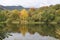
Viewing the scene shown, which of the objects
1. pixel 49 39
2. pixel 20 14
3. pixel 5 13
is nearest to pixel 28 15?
pixel 20 14

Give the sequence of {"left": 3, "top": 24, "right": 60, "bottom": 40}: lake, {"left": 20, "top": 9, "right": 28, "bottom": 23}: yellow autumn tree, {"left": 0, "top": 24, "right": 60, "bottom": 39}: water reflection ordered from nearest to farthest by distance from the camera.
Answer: {"left": 3, "top": 24, "right": 60, "bottom": 40}: lake, {"left": 0, "top": 24, "right": 60, "bottom": 39}: water reflection, {"left": 20, "top": 9, "right": 28, "bottom": 23}: yellow autumn tree

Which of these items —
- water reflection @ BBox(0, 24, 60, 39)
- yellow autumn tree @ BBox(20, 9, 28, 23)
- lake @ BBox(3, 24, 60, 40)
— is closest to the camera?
lake @ BBox(3, 24, 60, 40)

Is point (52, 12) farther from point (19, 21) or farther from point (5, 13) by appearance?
point (5, 13)

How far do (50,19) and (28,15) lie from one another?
5.18 m

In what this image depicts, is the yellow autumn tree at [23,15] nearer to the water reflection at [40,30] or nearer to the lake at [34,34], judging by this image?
the water reflection at [40,30]

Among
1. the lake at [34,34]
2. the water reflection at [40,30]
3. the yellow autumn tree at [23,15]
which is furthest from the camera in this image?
the yellow autumn tree at [23,15]

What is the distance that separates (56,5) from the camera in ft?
116

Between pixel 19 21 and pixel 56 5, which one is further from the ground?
pixel 56 5

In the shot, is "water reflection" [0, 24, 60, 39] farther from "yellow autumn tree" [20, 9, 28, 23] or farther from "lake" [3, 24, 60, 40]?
"yellow autumn tree" [20, 9, 28, 23]

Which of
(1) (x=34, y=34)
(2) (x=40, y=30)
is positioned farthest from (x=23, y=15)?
(1) (x=34, y=34)

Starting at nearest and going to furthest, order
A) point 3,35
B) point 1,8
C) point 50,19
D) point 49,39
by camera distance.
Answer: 1. point 3,35
2. point 49,39
3. point 50,19
4. point 1,8

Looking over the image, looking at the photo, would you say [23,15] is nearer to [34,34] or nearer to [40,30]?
[40,30]

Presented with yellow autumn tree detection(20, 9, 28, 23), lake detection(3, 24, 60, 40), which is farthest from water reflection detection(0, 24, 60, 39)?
yellow autumn tree detection(20, 9, 28, 23)

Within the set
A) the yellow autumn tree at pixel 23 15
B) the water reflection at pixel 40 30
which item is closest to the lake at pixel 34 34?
the water reflection at pixel 40 30
